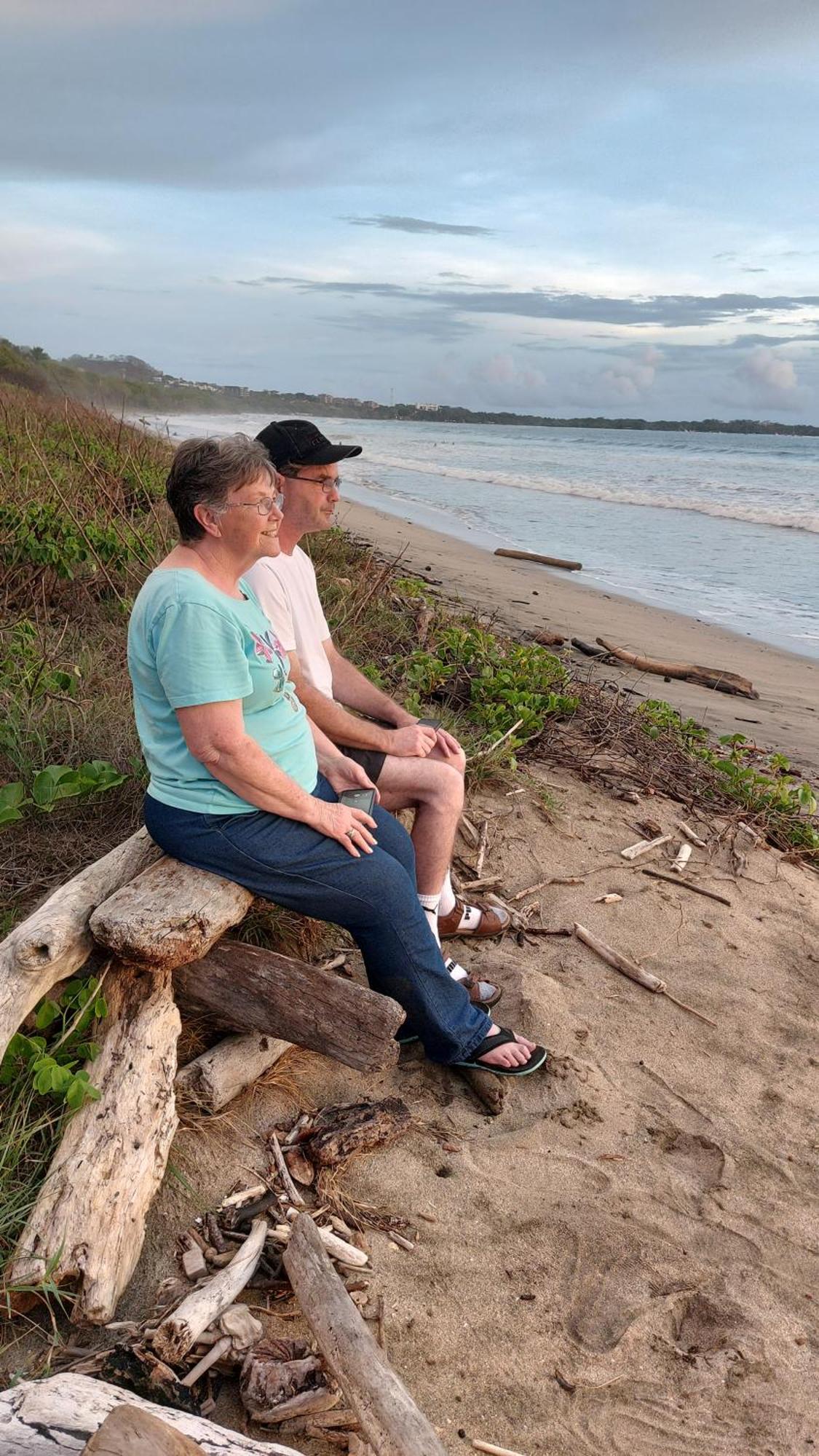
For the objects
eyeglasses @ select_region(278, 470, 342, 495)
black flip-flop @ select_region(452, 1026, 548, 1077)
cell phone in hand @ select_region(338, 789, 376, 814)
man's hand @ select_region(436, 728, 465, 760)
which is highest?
eyeglasses @ select_region(278, 470, 342, 495)

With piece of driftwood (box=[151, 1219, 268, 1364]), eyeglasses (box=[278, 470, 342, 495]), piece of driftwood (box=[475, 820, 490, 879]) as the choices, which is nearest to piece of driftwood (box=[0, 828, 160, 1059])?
piece of driftwood (box=[151, 1219, 268, 1364])

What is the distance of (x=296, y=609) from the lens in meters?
3.73

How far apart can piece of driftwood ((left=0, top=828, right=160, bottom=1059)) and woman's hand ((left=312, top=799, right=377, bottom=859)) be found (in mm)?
634

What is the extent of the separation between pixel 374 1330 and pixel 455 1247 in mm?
342

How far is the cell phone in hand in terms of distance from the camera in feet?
10.7

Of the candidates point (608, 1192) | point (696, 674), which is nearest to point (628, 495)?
point (696, 674)

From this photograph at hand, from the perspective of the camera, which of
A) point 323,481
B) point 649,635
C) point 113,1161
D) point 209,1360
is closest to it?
point 209,1360

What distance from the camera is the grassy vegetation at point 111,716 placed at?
2.74 m

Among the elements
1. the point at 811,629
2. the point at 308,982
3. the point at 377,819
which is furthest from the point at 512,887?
the point at 811,629

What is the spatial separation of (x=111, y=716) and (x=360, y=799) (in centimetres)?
151

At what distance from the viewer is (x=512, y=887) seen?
14.7 ft

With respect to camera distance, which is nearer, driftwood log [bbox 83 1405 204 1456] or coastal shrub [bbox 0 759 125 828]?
driftwood log [bbox 83 1405 204 1456]

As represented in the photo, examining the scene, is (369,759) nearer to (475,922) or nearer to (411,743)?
(411,743)

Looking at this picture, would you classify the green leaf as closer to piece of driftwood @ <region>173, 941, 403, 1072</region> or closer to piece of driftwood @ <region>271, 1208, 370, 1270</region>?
piece of driftwood @ <region>173, 941, 403, 1072</region>
